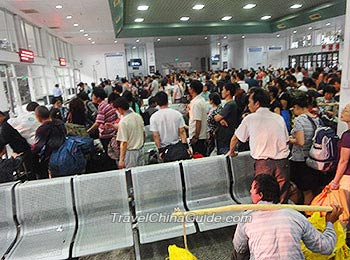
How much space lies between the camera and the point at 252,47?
64.5 ft

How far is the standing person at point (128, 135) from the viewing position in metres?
Answer: 3.22

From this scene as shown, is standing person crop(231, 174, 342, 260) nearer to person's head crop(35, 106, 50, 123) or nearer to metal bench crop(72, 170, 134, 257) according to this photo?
metal bench crop(72, 170, 134, 257)

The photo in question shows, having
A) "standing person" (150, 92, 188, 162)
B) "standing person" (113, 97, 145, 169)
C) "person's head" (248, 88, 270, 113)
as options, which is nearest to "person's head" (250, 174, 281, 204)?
"person's head" (248, 88, 270, 113)

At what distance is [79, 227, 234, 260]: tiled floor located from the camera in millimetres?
2734

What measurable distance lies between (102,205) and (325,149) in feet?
7.35

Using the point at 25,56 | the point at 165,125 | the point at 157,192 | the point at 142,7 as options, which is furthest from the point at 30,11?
the point at 157,192

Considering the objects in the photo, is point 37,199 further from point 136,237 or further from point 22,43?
point 22,43

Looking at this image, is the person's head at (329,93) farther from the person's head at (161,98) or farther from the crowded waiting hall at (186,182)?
the person's head at (161,98)

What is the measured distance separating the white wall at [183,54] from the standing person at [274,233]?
87.1 feet

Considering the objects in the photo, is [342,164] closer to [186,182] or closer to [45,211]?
[186,182]

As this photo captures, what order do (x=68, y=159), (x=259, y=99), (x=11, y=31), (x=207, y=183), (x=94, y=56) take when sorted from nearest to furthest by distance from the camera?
1. (x=259, y=99)
2. (x=207, y=183)
3. (x=68, y=159)
4. (x=11, y=31)
5. (x=94, y=56)

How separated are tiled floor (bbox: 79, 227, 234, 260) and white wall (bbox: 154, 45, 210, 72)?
25.5 m

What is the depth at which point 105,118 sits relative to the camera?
163 inches

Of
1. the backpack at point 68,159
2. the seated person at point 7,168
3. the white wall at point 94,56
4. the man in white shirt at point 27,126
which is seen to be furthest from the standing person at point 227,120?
the white wall at point 94,56
